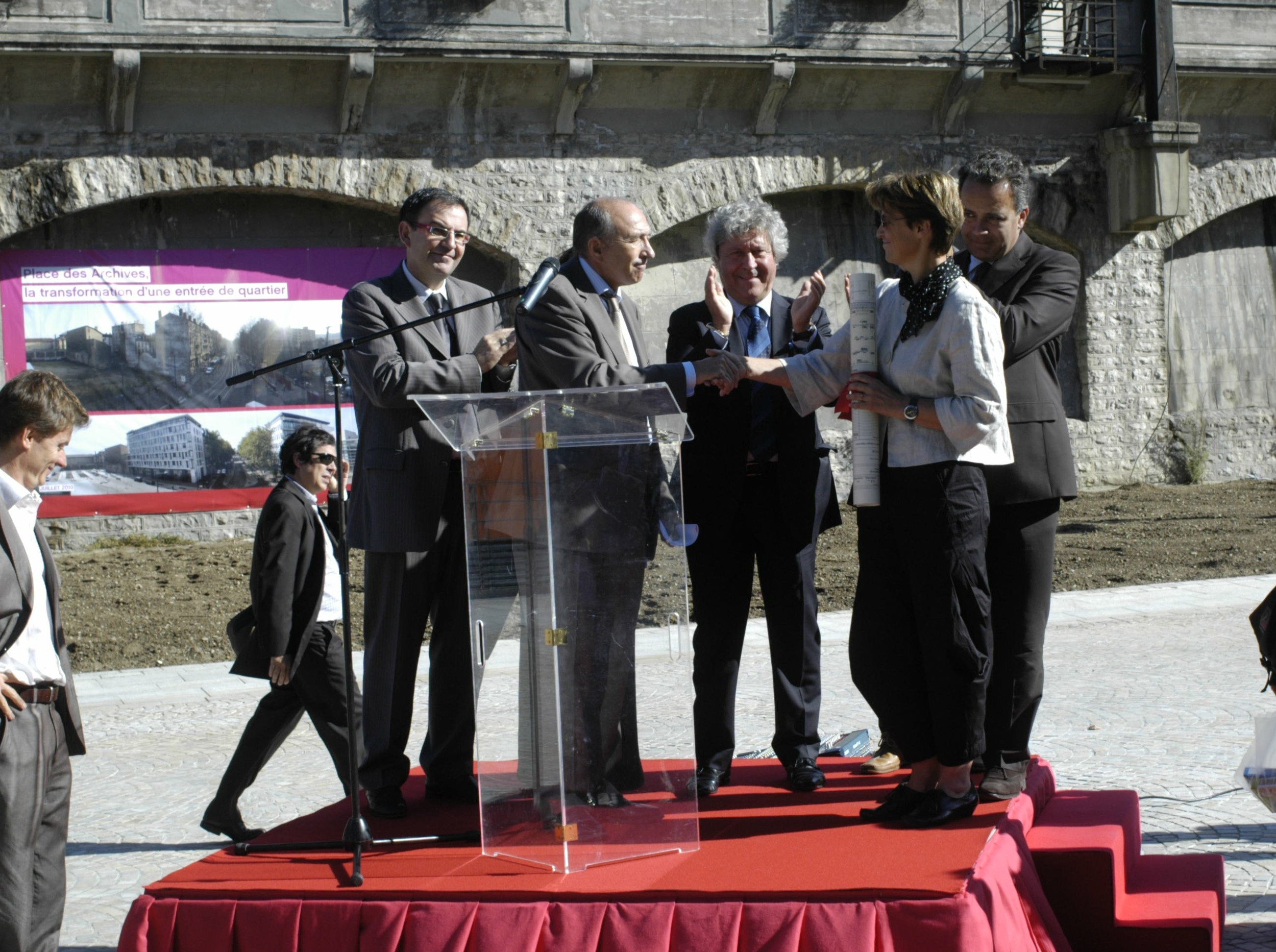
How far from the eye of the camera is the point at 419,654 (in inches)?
172

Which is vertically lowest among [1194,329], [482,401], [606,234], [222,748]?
[222,748]

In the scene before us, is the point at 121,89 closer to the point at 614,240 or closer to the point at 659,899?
the point at 614,240

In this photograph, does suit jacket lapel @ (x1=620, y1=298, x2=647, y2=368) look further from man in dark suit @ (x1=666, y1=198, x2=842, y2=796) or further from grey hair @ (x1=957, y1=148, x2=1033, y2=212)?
grey hair @ (x1=957, y1=148, x2=1033, y2=212)

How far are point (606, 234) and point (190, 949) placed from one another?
2.27 metres

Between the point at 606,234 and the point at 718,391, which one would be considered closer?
the point at 606,234

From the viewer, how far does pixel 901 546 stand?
388 centimetres

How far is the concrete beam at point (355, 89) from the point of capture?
13.7m

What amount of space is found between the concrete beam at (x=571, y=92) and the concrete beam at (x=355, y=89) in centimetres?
195

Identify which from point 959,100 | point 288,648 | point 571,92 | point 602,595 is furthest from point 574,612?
point 959,100

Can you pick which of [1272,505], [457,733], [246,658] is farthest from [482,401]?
[1272,505]

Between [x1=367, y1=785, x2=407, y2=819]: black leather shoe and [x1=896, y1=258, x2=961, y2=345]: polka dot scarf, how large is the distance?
2.04 metres

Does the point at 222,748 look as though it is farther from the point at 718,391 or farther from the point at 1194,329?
the point at 1194,329

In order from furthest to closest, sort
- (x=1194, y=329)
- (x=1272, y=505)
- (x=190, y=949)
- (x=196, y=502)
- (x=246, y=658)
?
(x=1194, y=329) < (x=1272, y=505) < (x=196, y=502) < (x=246, y=658) < (x=190, y=949)

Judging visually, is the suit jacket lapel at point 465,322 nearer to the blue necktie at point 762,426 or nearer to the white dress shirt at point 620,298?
the white dress shirt at point 620,298
